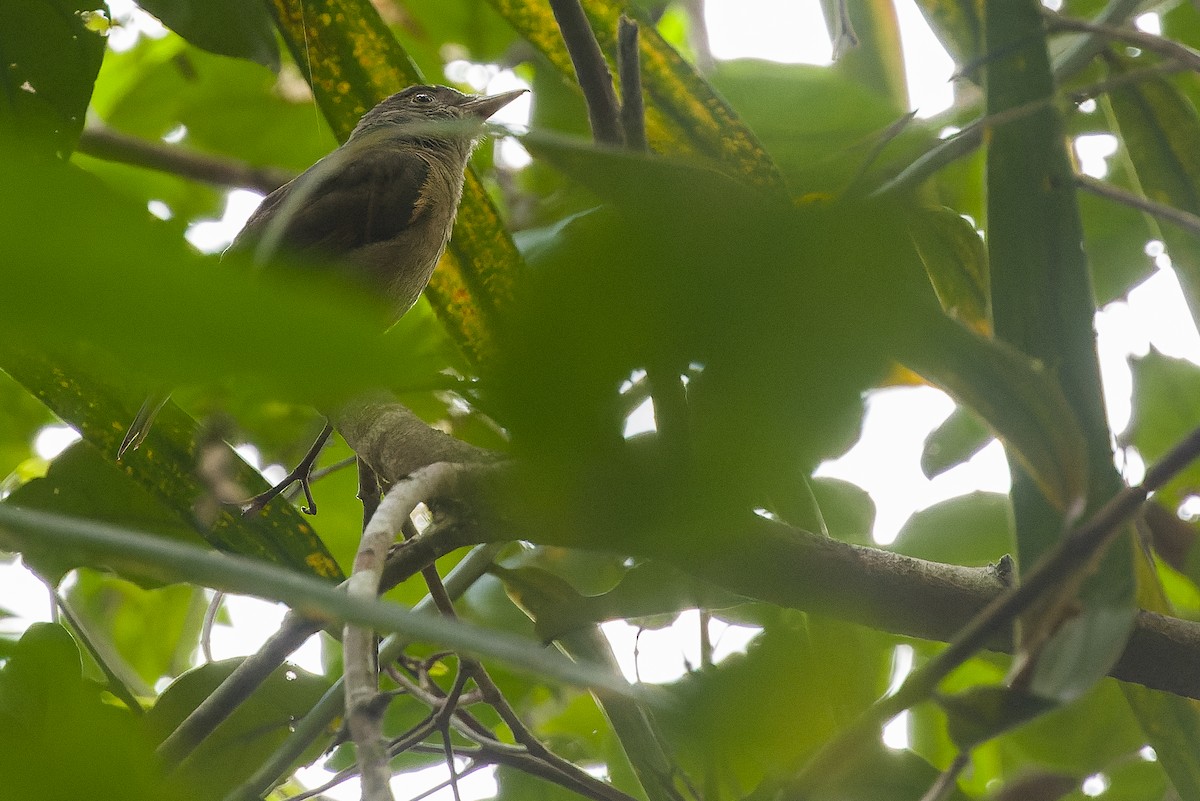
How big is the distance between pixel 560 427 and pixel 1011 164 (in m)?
0.93

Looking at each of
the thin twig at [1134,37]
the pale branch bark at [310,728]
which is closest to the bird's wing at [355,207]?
the pale branch bark at [310,728]

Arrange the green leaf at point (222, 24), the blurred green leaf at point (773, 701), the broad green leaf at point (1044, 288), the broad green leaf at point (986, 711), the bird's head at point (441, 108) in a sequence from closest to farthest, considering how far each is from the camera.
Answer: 1. the broad green leaf at point (986, 711)
2. the blurred green leaf at point (773, 701)
3. the broad green leaf at point (1044, 288)
4. the green leaf at point (222, 24)
5. the bird's head at point (441, 108)

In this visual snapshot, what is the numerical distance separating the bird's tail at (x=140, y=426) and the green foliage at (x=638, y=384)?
31mm

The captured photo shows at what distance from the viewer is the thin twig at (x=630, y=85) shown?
107 centimetres

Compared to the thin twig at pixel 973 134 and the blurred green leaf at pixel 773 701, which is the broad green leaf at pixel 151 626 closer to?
the blurred green leaf at pixel 773 701

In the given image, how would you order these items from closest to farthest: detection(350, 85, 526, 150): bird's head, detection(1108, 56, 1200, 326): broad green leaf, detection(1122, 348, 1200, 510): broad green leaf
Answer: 1. detection(1108, 56, 1200, 326): broad green leaf
2. detection(1122, 348, 1200, 510): broad green leaf
3. detection(350, 85, 526, 150): bird's head

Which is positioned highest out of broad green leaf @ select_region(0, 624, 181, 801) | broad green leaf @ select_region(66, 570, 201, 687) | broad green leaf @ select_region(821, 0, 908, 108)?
broad green leaf @ select_region(821, 0, 908, 108)

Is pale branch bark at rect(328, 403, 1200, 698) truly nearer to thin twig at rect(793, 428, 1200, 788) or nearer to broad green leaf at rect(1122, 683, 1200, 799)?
broad green leaf at rect(1122, 683, 1200, 799)

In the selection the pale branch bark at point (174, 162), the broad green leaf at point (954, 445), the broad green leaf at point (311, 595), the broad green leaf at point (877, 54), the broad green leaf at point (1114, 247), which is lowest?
the broad green leaf at point (311, 595)

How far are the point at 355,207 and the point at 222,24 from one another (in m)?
0.90

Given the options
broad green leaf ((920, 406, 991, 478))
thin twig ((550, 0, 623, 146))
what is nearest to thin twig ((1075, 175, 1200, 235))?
thin twig ((550, 0, 623, 146))

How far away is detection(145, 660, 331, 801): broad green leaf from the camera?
1716 millimetres

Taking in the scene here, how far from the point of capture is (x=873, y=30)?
97.2 inches

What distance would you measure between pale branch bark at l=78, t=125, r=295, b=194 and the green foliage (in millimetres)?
42
